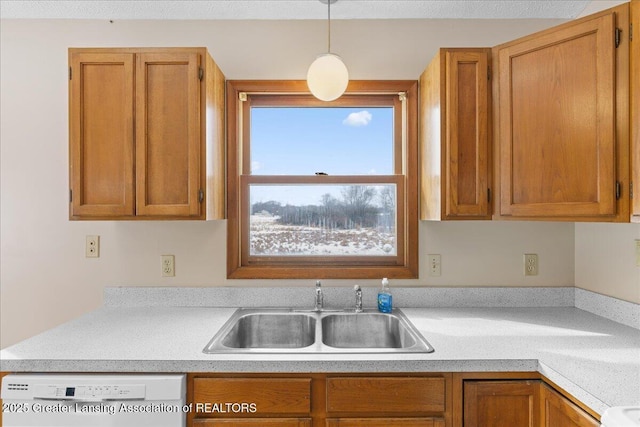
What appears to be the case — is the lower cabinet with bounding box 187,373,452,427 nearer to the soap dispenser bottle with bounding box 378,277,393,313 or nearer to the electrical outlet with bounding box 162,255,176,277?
the soap dispenser bottle with bounding box 378,277,393,313

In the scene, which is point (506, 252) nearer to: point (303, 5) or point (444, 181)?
point (444, 181)

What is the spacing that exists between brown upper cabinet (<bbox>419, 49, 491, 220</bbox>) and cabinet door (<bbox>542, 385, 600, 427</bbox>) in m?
0.75

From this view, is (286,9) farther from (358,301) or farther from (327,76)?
(358,301)

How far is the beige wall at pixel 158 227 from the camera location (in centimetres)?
205

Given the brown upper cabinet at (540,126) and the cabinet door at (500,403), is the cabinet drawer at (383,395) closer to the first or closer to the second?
the cabinet door at (500,403)

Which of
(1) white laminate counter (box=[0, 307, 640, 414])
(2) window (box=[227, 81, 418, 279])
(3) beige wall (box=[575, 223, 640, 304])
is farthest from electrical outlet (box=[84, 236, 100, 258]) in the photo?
(3) beige wall (box=[575, 223, 640, 304])

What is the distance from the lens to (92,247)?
2057 millimetres

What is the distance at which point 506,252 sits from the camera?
2059 mm

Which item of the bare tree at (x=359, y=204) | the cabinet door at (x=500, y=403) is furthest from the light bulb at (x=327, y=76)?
the cabinet door at (x=500, y=403)

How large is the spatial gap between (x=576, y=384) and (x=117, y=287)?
2078 mm

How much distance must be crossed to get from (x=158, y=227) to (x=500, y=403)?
179 cm

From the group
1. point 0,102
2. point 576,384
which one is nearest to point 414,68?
point 576,384

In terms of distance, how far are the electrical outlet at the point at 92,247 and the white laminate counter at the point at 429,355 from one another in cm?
49

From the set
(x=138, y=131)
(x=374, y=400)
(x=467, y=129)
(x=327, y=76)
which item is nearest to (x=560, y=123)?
(x=467, y=129)
